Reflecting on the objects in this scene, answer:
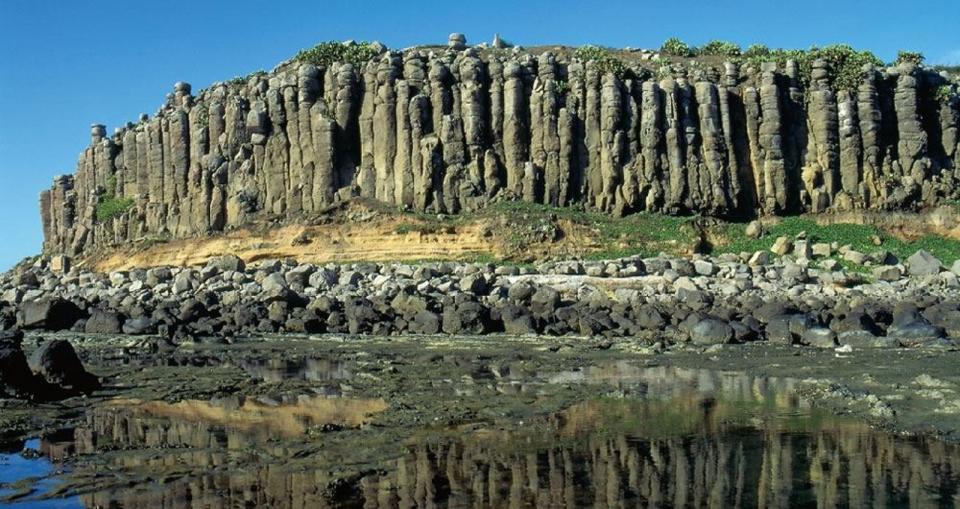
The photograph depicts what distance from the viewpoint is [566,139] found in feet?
149

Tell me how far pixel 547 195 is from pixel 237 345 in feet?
66.9

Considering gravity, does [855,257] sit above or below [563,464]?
above

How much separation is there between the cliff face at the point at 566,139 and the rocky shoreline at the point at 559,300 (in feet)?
19.3

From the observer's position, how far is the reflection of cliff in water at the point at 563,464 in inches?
422

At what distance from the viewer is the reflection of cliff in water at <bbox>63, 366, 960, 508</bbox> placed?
10.7 m

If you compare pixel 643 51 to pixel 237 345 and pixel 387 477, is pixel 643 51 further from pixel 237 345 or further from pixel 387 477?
pixel 387 477

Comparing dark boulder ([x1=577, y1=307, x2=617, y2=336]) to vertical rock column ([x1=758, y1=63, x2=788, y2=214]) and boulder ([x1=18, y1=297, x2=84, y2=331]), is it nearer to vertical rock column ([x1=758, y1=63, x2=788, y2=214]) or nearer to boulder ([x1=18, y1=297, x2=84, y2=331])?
boulder ([x1=18, y1=297, x2=84, y2=331])

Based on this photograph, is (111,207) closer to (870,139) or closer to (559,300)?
(559,300)

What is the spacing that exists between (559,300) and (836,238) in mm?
16875

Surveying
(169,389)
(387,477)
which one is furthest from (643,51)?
(387,477)

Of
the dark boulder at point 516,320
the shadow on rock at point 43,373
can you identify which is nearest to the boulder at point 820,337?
the dark boulder at point 516,320

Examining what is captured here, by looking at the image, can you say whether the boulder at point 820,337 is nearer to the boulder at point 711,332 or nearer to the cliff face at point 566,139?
the boulder at point 711,332

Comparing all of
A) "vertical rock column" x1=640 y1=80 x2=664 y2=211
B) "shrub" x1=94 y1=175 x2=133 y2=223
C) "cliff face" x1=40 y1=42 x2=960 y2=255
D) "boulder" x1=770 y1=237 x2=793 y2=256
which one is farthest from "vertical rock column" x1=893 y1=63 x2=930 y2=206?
"shrub" x1=94 y1=175 x2=133 y2=223

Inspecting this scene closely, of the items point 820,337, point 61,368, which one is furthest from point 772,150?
point 61,368
